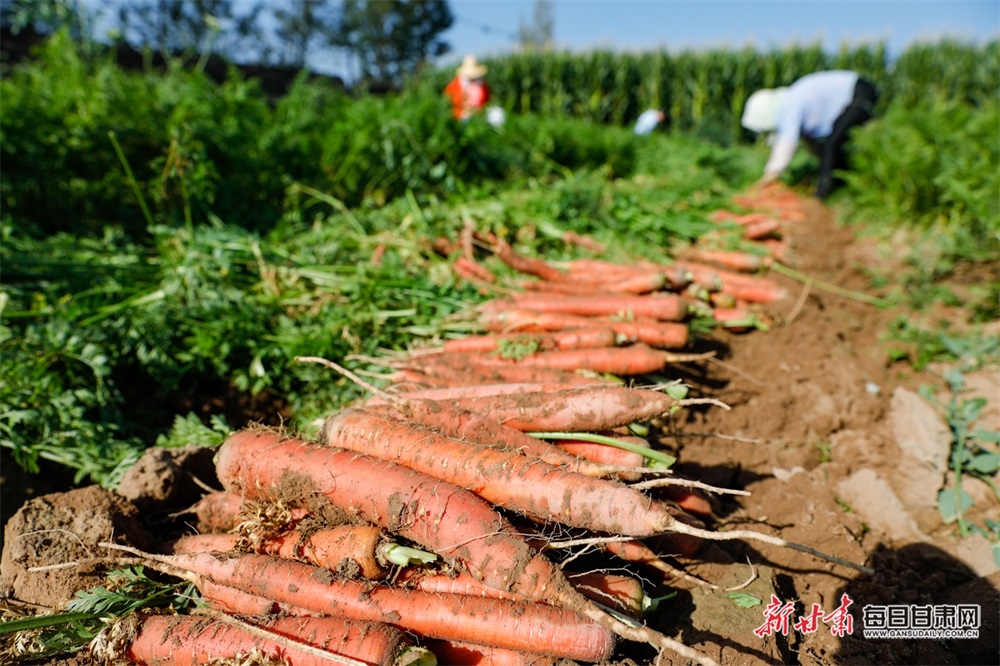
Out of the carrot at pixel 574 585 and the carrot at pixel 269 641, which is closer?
the carrot at pixel 269 641

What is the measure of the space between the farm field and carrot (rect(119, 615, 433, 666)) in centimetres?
18

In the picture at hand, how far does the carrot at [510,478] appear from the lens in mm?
1945

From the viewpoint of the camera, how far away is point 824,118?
8.56m

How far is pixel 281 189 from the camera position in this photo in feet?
16.6

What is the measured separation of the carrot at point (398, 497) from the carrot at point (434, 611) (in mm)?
76

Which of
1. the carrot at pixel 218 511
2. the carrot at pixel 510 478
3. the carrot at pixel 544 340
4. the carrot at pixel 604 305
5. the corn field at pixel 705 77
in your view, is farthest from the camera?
the corn field at pixel 705 77

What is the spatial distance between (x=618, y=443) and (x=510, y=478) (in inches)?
19.7

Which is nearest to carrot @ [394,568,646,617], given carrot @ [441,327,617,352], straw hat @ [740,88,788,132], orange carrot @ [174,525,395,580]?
orange carrot @ [174,525,395,580]

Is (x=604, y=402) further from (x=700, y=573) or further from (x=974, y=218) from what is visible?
(x=974, y=218)

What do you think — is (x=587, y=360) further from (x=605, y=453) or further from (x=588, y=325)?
(x=605, y=453)

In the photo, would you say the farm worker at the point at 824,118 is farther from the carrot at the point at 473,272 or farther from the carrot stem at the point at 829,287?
the carrot at the point at 473,272

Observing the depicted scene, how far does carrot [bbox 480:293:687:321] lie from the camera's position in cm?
322

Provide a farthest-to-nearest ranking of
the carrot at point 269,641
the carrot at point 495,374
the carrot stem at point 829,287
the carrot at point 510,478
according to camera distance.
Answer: the carrot stem at point 829,287
the carrot at point 495,374
the carrot at point 510,478
the carrot at point 269,641

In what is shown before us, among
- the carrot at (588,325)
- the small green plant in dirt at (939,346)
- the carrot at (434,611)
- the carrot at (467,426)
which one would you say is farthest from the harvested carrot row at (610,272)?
the carrot at (434,611)
